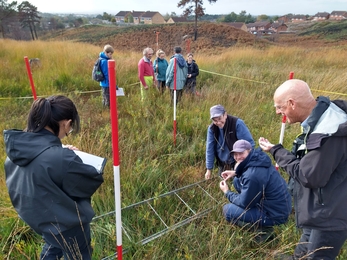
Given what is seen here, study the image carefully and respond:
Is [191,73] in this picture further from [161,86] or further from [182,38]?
[182,38]

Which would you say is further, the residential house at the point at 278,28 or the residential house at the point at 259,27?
the residential house at the point at 259,27

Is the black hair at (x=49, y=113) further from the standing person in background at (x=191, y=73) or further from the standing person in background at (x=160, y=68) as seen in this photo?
the standing person in background at (x=191, y=73)

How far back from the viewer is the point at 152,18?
3182 inches

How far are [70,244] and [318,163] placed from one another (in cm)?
169

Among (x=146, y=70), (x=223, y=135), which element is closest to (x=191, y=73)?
(x=146, y=70)

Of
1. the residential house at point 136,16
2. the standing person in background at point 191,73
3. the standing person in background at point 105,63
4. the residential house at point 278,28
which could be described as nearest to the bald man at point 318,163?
the standing person in background at point 105,63

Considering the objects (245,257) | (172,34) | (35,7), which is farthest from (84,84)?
(35,7)

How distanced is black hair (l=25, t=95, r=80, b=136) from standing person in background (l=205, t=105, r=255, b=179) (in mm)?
1749

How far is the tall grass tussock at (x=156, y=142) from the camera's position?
7.18 feet

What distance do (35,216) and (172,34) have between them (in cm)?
2952

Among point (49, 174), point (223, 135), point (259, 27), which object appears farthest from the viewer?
point (259, 27)

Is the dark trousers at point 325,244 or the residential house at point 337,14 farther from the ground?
the residential house at point 337,14

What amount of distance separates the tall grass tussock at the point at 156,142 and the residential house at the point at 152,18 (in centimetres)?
7858

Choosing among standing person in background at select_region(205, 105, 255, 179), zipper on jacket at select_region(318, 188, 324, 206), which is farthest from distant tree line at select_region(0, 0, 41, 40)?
zipper on jacket at select_region(318, 188, 324, 206)
